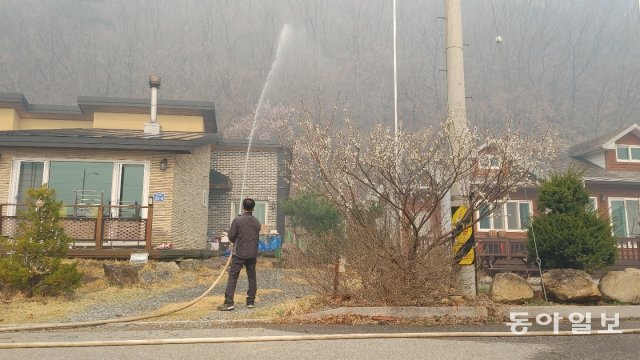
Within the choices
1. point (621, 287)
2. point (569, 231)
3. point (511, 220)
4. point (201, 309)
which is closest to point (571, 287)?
point (621, 287)

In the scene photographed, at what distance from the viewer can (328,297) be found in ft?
23.5

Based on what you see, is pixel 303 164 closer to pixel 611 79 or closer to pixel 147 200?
pixel 147 200

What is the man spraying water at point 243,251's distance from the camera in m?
7.62

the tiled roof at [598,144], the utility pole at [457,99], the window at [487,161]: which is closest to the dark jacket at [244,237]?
the utility pole at [457,99]

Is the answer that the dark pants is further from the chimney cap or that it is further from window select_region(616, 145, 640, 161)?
window select_region(616, 145, 640, 161)

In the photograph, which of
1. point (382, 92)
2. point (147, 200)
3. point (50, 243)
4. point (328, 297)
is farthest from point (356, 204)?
point (382, 92)

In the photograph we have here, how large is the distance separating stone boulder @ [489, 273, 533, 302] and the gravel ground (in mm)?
3282

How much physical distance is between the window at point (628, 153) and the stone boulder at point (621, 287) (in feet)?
64.8

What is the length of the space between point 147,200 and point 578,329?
11.8 m

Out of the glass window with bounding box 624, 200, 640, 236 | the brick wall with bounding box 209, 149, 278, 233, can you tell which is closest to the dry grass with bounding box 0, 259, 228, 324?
the brick wall with bounding box 209, 149, 278, 233

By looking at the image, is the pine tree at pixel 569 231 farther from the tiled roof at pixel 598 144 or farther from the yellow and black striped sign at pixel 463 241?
the tiled roof at pixel 598 144

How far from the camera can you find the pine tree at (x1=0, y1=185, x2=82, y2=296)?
347 inches

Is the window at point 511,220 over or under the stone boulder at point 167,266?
over

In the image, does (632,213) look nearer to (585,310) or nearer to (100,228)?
(585,310)
